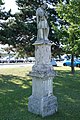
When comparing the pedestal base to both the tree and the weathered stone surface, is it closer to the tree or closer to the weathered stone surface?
the weathered stone surface

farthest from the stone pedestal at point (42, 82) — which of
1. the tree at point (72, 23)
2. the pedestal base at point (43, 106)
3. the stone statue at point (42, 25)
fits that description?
the tree at point (72, 23)

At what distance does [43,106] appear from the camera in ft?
24.8

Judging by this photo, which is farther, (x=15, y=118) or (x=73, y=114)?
(x=73, y=114)

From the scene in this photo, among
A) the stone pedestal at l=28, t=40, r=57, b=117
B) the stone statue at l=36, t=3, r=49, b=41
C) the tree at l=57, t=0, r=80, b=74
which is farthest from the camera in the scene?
the tree at l=57, t=0, r=80, b=74

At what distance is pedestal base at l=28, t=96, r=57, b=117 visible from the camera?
758cm

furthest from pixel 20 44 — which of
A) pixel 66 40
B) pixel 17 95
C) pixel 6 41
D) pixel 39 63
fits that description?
pixel 39 63

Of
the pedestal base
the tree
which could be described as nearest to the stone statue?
the pedestal base

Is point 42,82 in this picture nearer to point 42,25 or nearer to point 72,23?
point 42,25

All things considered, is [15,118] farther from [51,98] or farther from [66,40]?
[66,40]

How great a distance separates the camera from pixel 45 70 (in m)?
7.56

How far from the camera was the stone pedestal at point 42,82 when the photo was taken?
7.58 meters

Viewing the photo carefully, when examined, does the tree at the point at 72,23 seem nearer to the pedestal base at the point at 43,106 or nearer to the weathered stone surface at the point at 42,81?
the weathered stone surface at the point at 42,81

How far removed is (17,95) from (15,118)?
3.27 m

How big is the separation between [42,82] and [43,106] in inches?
31.8
